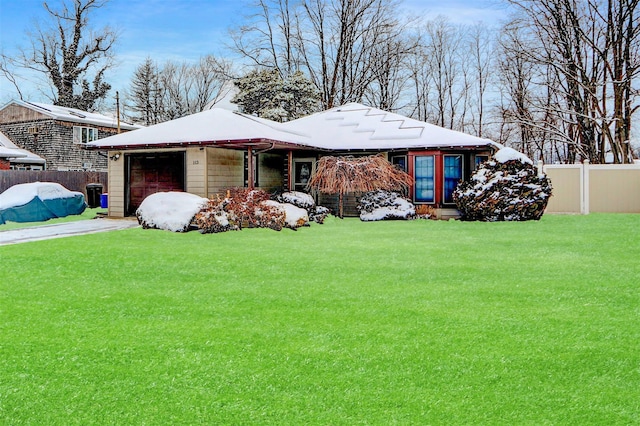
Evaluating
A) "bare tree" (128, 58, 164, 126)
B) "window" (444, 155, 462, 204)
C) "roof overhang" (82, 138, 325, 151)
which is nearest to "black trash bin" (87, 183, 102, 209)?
"roof overhang" (82, 138, 325, 151)

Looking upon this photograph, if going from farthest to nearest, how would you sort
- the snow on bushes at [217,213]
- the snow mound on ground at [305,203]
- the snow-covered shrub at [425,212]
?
the snow-covered shrub at [425,212], the snow mound on ground at [305,203], the snow on bushes at [217,213]

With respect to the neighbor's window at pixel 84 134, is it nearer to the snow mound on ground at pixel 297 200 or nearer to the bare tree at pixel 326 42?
the bare tree at pixel 326 42

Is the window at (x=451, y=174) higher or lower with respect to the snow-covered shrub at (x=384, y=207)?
higher

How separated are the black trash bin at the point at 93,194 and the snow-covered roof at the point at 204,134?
521cm

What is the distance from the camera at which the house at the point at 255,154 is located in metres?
15.6

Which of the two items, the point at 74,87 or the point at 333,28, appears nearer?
Answer: the point at 333,28

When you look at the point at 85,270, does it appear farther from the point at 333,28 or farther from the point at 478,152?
the point at 333,28

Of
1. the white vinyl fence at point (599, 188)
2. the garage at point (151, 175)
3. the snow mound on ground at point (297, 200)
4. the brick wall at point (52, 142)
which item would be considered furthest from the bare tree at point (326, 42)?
the snow mound on ground at point (297, 200)

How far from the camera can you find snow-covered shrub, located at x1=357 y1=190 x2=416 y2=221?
53.4 ft

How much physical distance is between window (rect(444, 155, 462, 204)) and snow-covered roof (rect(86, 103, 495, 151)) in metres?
0.65

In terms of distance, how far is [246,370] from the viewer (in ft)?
11.6

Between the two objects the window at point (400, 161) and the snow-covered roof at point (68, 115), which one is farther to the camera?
the snow-covered roof at point (68, 115)

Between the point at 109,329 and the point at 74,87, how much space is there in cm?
3886

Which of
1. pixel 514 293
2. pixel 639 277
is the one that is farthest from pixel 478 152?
pixel 514 293
